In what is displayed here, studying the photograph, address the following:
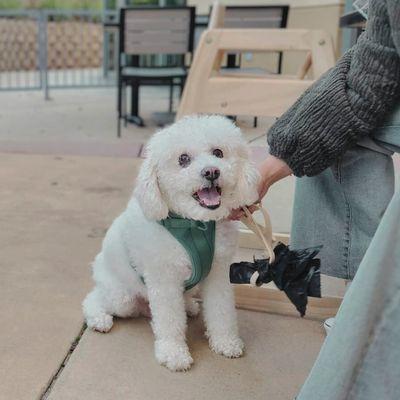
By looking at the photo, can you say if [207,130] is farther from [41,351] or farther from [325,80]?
[41,351]

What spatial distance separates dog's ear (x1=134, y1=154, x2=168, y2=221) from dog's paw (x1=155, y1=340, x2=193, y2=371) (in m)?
0.44

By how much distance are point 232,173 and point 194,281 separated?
1.31 feet

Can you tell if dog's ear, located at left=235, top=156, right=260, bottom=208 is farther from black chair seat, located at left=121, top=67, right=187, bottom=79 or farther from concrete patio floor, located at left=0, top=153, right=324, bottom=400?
black chair seat, located at left=121, top=67, right=187, bottom=79

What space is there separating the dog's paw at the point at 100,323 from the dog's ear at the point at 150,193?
53 cm

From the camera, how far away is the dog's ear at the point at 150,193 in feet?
5.32

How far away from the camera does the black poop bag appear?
161 centimetres

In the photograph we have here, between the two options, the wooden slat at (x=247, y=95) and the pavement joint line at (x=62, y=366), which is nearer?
the pavement joint line at (x=62, y=366)

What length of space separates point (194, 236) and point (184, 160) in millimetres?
249

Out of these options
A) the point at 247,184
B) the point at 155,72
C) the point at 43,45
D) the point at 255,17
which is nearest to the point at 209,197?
the point at 247,184

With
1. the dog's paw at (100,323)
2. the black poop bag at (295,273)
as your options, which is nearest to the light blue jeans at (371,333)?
the black poop bag at (295,273)

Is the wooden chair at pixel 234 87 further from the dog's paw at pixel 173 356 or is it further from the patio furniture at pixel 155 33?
the patio furniture at pixel 155 33

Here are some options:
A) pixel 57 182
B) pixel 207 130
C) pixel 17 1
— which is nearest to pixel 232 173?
pixel 207 130

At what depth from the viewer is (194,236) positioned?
172 centimetres

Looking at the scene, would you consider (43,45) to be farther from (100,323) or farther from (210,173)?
(210,173)
